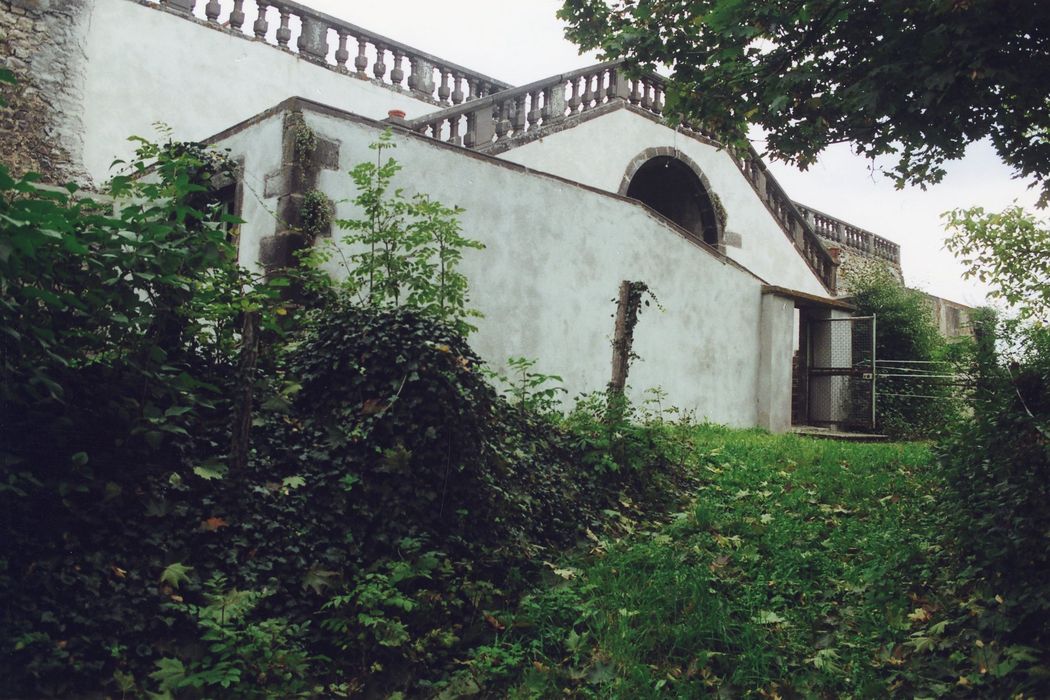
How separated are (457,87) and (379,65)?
74.8 inches

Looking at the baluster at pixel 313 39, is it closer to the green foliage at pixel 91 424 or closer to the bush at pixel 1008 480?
the green foliage at pixel 91 424

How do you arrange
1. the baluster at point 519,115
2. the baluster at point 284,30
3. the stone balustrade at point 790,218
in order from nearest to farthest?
1. the baluster at point 519,115
2. the baluster at point 284,30
3. the stone balustrade at point 790,218

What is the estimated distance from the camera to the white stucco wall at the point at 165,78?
12586 millimetres

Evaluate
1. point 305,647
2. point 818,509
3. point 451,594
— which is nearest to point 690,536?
point 818,509

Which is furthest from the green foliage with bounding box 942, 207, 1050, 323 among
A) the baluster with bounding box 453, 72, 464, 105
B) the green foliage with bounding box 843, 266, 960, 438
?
the baluster with bounding box 453, 72, 464, 105

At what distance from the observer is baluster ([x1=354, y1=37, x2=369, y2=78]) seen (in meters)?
15.9

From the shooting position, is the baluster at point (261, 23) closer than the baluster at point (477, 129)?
No

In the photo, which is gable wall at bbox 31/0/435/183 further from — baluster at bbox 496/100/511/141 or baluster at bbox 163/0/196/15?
baluster at bbox 496/100/511/141

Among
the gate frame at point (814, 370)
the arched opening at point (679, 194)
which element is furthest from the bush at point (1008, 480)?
the arched opening at point (679, 194)

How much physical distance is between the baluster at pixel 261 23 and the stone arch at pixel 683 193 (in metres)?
7.39

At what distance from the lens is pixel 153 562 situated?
15.4 feet

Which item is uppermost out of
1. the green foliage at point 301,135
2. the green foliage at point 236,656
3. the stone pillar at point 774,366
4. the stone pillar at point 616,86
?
the stone pillar at point 616,86

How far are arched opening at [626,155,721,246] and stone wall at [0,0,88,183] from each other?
32.9ft

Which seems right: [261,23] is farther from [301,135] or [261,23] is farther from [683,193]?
[683,193]
